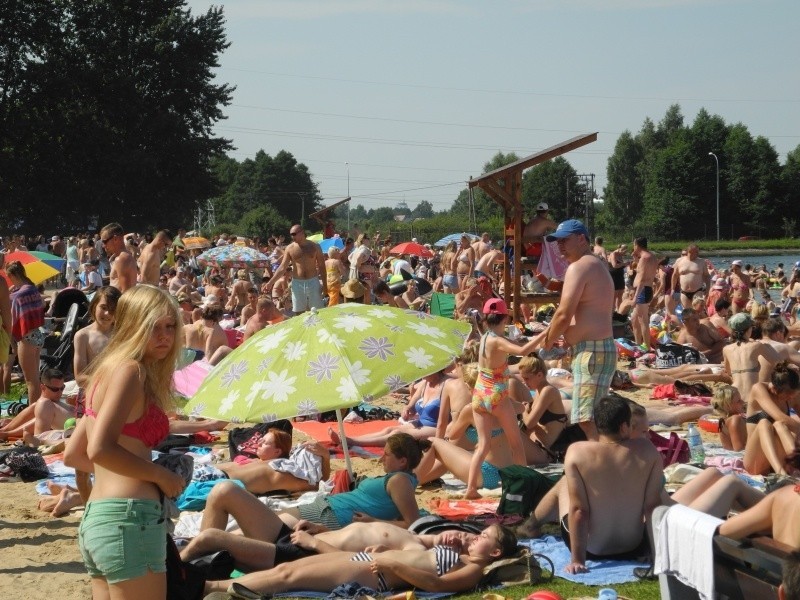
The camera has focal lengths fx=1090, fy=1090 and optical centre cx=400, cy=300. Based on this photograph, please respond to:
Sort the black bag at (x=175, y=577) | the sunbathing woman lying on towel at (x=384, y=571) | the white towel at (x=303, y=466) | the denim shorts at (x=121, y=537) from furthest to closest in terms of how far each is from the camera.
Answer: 1. the white towel at (x=303, y=466)
2. the sunbathing woman lying on towel at (x=384, y=571)
3. the black bag at (x=175, y=577)
4. the denim shorts at (x=121, y=537)

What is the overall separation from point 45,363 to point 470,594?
761cm

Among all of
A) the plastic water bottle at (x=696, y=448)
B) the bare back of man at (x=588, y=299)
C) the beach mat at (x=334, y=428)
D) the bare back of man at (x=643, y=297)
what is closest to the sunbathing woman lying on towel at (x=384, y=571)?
the bare back of man at (x=588, y=299)

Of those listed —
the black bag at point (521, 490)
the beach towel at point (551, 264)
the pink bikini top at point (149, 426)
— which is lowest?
the black bag at point (521, 490)

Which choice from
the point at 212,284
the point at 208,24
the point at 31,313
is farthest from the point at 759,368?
the point at 208,24

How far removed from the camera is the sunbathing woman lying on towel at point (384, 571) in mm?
5473

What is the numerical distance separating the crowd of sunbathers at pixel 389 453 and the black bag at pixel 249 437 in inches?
10.5

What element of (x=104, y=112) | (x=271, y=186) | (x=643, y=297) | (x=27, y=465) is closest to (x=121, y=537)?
(x=27, y=465)

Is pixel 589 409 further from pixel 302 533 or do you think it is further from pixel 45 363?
pixel 45 363

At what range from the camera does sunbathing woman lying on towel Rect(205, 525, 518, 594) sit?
18.0 feet

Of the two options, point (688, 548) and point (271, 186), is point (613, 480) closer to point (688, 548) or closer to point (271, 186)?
point (688, 548)

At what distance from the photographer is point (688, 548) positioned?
4398mm

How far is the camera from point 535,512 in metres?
6.49

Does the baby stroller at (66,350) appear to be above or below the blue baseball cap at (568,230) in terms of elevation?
below

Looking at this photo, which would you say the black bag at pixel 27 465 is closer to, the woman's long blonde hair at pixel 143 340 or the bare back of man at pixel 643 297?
the woman's long blonde hair at pixel 143 340
